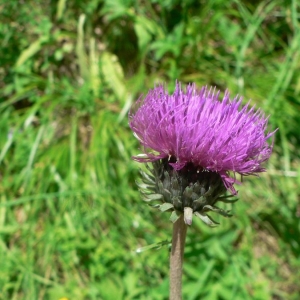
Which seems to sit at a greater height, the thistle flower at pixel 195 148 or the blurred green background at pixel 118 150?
the thistle flower at pixel 195 148

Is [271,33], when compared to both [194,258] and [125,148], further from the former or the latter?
[194,258]

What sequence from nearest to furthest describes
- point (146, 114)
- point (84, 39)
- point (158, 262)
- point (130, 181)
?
1. point (146, 114)
2. point (158, 262)
3. point (130, 181)
4. point (84, 39)

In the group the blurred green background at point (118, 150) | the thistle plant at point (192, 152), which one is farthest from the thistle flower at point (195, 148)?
the blurred green background at point (118, 150)

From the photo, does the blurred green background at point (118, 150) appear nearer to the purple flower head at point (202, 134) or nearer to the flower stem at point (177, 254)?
the flower stem at point (177, 254)

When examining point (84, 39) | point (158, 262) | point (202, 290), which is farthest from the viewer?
point (84, 39)

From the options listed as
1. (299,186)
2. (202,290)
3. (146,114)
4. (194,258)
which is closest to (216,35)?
(299,186)

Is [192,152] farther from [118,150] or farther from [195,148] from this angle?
[118,150]
